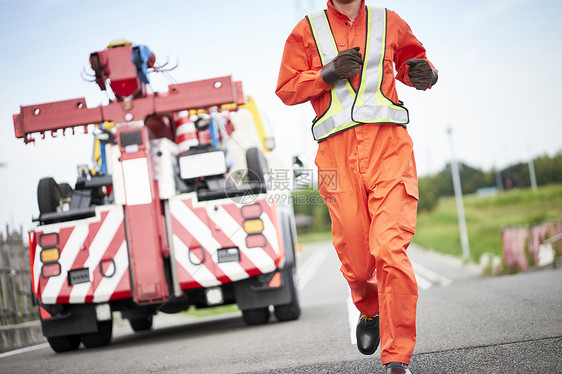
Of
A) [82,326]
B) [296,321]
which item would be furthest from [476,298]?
[82,326]

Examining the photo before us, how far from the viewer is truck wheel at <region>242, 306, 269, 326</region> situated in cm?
738

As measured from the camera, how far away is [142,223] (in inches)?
239

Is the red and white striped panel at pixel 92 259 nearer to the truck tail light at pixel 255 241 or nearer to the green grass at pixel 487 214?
the truck tail light at pixel 255 241

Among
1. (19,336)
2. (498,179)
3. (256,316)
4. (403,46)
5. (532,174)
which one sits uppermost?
(403,46)

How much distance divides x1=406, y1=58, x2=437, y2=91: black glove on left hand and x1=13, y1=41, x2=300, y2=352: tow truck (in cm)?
280

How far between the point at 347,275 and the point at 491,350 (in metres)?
0.88

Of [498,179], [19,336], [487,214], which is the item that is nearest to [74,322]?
[19,336]

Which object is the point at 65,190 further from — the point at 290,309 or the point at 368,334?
the point at 368,334

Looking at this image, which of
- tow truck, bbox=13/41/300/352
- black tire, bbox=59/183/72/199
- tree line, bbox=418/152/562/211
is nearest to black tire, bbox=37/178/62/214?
tow truck, bbox=13/41/300/352

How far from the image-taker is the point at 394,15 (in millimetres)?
3773

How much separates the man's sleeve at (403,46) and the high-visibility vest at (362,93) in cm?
7

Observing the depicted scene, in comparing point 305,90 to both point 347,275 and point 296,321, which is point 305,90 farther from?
point 296,321

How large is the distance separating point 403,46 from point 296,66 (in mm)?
629

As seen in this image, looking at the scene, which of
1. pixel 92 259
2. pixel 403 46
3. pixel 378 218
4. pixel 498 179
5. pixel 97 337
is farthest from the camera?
pixel 498 179
